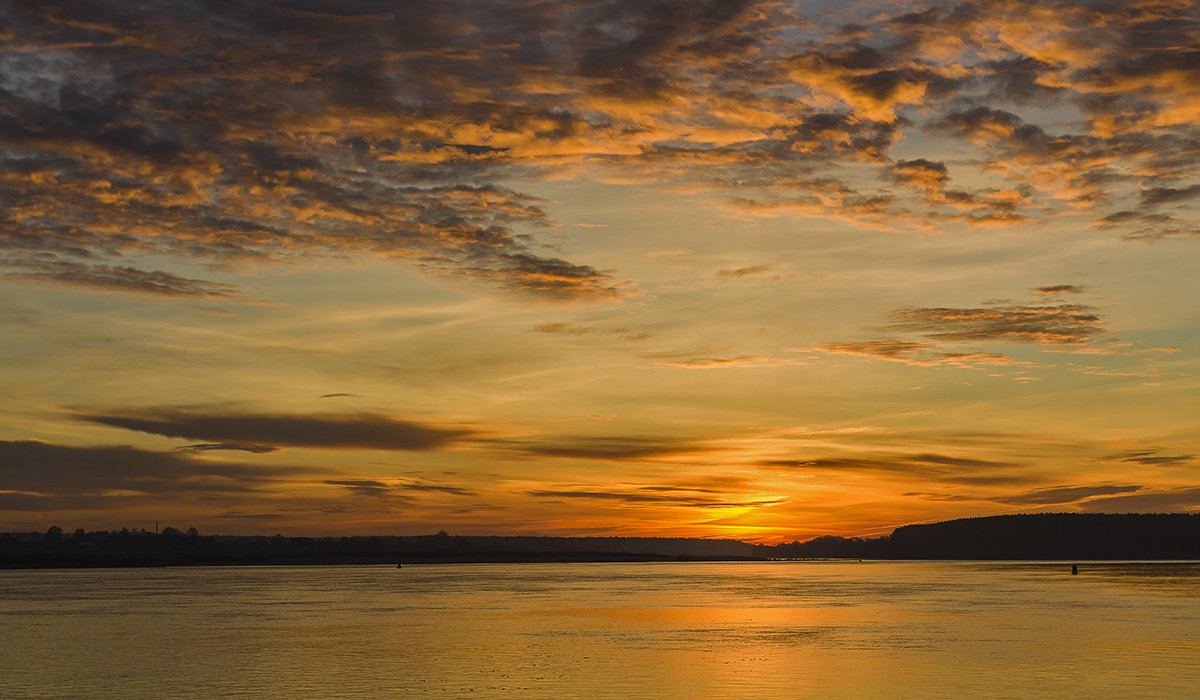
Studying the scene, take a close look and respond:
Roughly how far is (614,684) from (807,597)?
6393cm

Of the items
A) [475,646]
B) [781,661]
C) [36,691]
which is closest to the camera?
[36,691]

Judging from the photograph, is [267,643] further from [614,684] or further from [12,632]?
[614,684]

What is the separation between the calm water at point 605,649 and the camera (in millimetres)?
33406

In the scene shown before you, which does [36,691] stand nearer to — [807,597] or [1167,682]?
[1167,682]

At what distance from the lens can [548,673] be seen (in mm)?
36344

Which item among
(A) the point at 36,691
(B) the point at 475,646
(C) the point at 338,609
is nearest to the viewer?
(A) the point at 36,691

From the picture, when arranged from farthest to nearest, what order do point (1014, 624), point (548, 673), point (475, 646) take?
point (1014, 624) < point (475, 646) < point (548, 673)

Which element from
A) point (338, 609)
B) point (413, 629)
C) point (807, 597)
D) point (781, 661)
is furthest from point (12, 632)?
point (807, 597)

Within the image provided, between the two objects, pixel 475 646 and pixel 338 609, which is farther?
pixel 338 609

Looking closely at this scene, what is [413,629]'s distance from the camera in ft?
183

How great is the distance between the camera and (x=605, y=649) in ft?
147

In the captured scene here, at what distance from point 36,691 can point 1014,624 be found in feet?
150

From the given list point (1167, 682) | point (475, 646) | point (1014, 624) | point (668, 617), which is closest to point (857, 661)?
point (1167, 682)

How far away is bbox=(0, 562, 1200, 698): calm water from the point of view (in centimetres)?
3341
